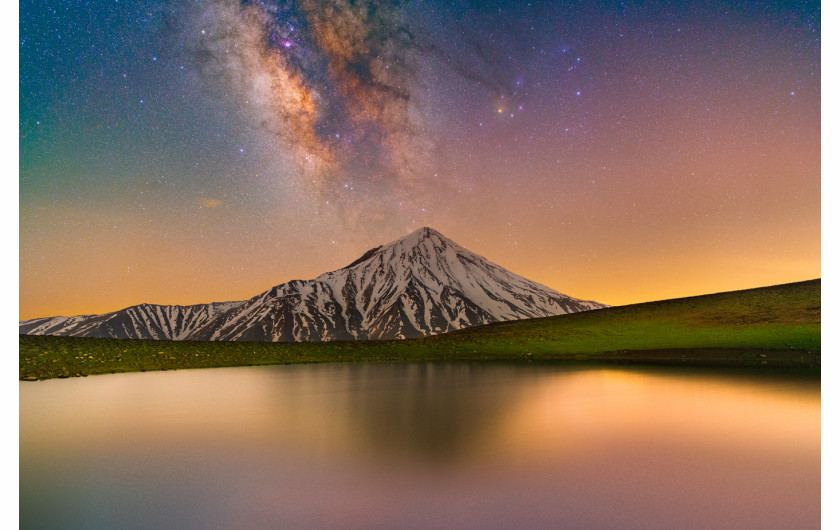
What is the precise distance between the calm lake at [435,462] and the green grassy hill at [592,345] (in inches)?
1063

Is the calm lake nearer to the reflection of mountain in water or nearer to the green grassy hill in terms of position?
the reflection of mountain in water

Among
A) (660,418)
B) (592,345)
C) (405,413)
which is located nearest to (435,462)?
(405,413)

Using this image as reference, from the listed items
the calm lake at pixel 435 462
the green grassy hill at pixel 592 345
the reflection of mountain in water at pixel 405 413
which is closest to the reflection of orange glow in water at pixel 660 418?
the calm lake at pixel 435 462

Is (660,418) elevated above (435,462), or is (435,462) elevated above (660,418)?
(660,418)

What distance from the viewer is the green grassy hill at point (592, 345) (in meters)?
48.8

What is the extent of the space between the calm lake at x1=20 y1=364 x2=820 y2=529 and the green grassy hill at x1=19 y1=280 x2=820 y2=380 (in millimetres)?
27006

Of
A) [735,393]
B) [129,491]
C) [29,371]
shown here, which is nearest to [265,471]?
[129,491]

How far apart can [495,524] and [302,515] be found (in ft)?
11.2

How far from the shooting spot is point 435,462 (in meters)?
12.4

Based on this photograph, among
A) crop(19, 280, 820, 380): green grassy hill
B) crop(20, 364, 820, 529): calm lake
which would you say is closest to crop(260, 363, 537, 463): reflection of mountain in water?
crop(20, 364, 820, 529): calm lake

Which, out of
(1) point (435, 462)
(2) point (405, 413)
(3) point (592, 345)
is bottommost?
(1) point (435, 462)

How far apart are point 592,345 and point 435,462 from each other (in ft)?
192

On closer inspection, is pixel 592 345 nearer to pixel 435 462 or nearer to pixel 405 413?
pixel 405 413

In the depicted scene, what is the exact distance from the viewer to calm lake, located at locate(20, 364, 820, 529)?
9141 millimetres
